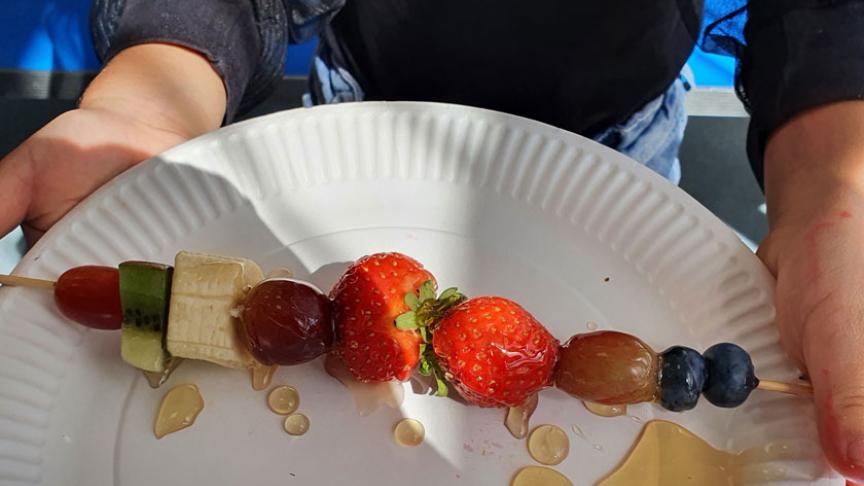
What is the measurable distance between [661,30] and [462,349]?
781 mm

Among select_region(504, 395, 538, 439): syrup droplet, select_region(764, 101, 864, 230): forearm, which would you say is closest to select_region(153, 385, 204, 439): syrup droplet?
select_region(504, 395, 538, 439): syrup droplet

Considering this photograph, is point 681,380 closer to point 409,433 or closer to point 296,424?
point 409,433

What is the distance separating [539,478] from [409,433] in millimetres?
181

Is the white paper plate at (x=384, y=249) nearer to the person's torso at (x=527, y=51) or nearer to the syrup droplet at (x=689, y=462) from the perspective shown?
the syrup droplet at (x=689, y=462)

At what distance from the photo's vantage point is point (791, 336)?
1.01m

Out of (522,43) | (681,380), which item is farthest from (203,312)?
(522,43)

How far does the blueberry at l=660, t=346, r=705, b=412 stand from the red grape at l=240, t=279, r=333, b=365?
17.7 inches

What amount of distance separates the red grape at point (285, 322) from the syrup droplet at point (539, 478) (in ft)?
1.02

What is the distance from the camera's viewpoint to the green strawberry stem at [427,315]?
951 millimetres

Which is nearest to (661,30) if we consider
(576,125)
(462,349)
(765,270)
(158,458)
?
(576,125)

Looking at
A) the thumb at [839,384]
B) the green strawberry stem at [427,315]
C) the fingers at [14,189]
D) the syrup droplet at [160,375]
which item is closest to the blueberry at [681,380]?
the thumb at [839,384]

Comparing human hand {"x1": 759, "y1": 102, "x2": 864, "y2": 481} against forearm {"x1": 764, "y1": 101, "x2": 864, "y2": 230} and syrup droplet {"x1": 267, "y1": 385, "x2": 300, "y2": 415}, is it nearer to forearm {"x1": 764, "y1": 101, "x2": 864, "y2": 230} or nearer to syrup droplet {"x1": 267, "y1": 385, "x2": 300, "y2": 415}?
forearm {"x1": 764, "y1": 101, "x2": 864, "y2": 230}

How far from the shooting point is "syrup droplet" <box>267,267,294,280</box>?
111cm

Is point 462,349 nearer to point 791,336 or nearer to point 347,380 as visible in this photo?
point 347,380
